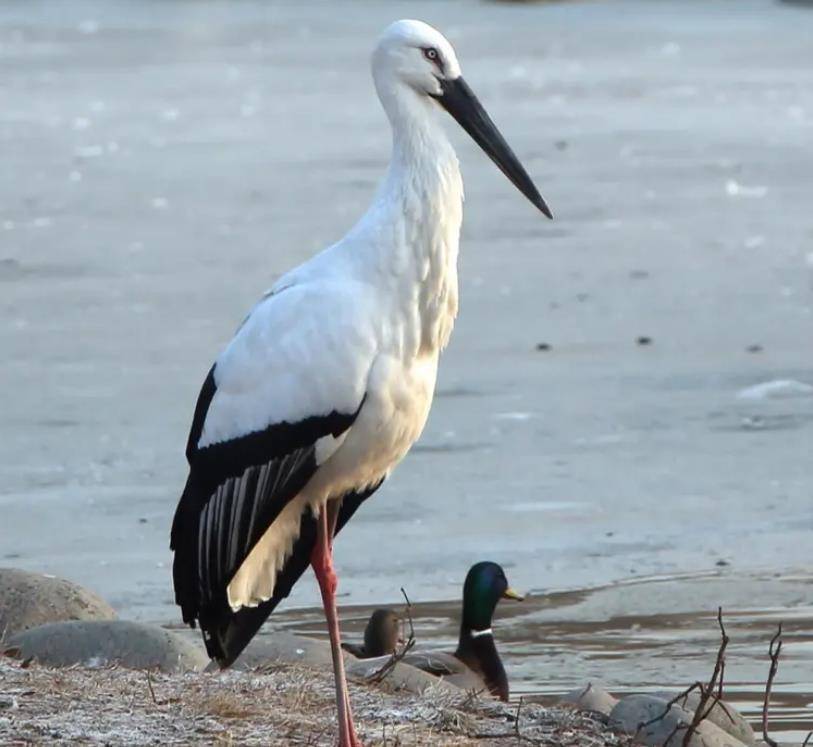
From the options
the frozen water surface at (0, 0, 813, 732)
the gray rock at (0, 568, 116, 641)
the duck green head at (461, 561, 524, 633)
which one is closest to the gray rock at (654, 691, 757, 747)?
the duck green head at (461, 561, 524, 633)

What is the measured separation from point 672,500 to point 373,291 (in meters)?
3.27

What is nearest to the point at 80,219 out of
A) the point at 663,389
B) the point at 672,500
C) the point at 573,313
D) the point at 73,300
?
the point at 73,300

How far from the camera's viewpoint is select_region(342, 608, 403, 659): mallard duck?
6.80 m

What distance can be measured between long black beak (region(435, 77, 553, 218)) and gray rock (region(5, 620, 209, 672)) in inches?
62.8

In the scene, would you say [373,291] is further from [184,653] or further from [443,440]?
[443,440]

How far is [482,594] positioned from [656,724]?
54.7 inches

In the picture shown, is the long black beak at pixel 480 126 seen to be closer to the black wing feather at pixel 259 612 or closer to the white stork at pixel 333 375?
the white stork at pixel 333 375

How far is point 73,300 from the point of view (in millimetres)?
12062

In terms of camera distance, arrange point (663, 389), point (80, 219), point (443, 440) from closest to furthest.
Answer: point (443, 440), point (663, 389), point (80, 219)

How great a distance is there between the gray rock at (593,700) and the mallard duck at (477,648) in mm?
412

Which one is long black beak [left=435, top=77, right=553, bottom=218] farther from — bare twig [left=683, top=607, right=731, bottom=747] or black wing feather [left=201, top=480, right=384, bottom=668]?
bare twig [left=683, top=607, right=731, bottom=747]

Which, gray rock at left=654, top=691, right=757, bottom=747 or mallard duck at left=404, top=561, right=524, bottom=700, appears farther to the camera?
mallard duck at left=404, top=561, right=524, bottom=700

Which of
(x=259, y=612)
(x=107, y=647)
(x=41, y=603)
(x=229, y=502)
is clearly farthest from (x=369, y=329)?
(x=41, y=603)

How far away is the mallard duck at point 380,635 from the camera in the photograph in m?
6.80
